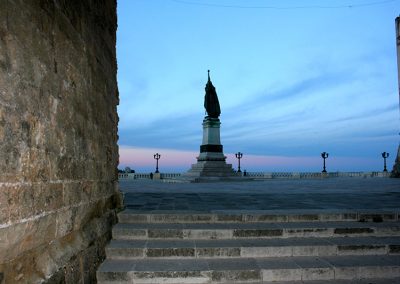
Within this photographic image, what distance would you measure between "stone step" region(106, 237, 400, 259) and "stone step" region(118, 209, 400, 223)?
66cm

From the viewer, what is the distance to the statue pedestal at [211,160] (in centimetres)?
2381

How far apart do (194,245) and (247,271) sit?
3.07ft

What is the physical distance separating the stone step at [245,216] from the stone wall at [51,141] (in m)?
1.04

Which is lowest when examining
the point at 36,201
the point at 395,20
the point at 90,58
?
the point at 36,201

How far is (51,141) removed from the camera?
3104mm

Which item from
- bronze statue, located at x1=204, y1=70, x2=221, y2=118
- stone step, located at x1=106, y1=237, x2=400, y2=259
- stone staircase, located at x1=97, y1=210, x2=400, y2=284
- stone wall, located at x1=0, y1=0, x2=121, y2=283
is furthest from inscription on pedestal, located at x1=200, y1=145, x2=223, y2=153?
stone wall, located at x1=0, y1=0, x2=121, y2=283

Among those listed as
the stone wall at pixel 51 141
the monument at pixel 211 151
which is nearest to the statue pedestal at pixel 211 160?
the monument at pixel 211 151

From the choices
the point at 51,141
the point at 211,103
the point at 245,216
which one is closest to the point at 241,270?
the point at 245,216

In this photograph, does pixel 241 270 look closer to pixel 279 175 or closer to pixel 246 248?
pixel 246 248

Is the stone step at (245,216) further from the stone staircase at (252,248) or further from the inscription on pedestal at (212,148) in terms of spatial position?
the inscription on pedestal at (212,148)

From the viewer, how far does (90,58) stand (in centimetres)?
443

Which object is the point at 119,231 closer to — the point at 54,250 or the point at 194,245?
the point at 194,245

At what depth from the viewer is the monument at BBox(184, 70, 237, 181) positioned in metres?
24.1

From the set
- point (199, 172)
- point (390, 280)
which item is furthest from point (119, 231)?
point (199, 172)
